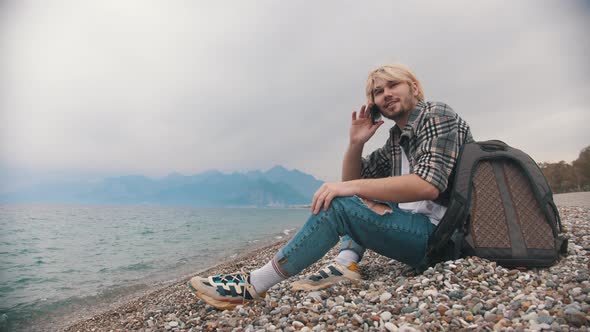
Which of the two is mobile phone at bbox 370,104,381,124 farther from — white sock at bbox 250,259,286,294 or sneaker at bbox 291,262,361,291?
white sock at bbox 250,259,286,294

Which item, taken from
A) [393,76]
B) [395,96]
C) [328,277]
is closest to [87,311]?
[328,277]

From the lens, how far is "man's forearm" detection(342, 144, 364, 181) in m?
4.65

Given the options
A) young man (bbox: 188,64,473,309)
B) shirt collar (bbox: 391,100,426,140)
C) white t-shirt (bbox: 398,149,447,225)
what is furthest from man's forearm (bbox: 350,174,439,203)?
shirt collar (bbox: 391,100,426,140)

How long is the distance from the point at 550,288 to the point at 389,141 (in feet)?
8.15

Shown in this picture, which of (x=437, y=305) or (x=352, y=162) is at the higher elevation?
(x=352, y=162)

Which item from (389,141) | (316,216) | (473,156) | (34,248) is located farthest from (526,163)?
(34,248)

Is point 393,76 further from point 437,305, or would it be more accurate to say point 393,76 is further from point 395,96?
point 437,305

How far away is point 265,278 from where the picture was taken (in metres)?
3.78

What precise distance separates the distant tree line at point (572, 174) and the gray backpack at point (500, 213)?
119 feet

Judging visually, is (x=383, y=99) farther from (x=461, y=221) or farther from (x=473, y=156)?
(x=461, y=221)

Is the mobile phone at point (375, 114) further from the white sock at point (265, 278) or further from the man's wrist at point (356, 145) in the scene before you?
the white sock at point (265, 278)

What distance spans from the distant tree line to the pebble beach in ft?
120

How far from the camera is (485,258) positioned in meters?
3.58

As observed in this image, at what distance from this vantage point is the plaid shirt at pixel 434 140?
338 cm
